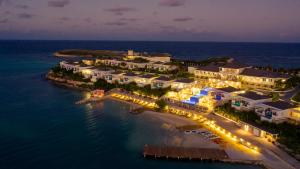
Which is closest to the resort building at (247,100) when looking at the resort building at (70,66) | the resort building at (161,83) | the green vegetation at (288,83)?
the green vegetation at (288,83)

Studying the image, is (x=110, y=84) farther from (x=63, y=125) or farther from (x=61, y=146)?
(x=61, y=146)

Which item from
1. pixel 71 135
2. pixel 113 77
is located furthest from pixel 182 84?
pixel 71 135

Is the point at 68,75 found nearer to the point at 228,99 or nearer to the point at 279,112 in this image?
the point at 228,99

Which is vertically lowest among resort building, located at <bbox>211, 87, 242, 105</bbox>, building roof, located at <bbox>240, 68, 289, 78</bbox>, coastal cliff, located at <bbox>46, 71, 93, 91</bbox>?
coastal cliff, located at <bbox>46, 71, 93, 91</bbox>

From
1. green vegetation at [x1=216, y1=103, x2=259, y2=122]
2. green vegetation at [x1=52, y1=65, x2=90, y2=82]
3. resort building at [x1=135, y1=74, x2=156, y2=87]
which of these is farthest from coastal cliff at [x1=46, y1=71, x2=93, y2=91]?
green vegetation at [x1=216, y1=103, x2=259, y2=122]

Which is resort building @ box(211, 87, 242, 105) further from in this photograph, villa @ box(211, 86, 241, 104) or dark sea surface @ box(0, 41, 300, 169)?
dark sea surface @ box(0, 41, 300, 169)

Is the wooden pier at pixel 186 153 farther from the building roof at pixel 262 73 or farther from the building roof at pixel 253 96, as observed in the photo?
the building roof at pixel 262 73

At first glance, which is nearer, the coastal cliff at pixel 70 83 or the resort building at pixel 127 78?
the resort building at pixel 127 78
